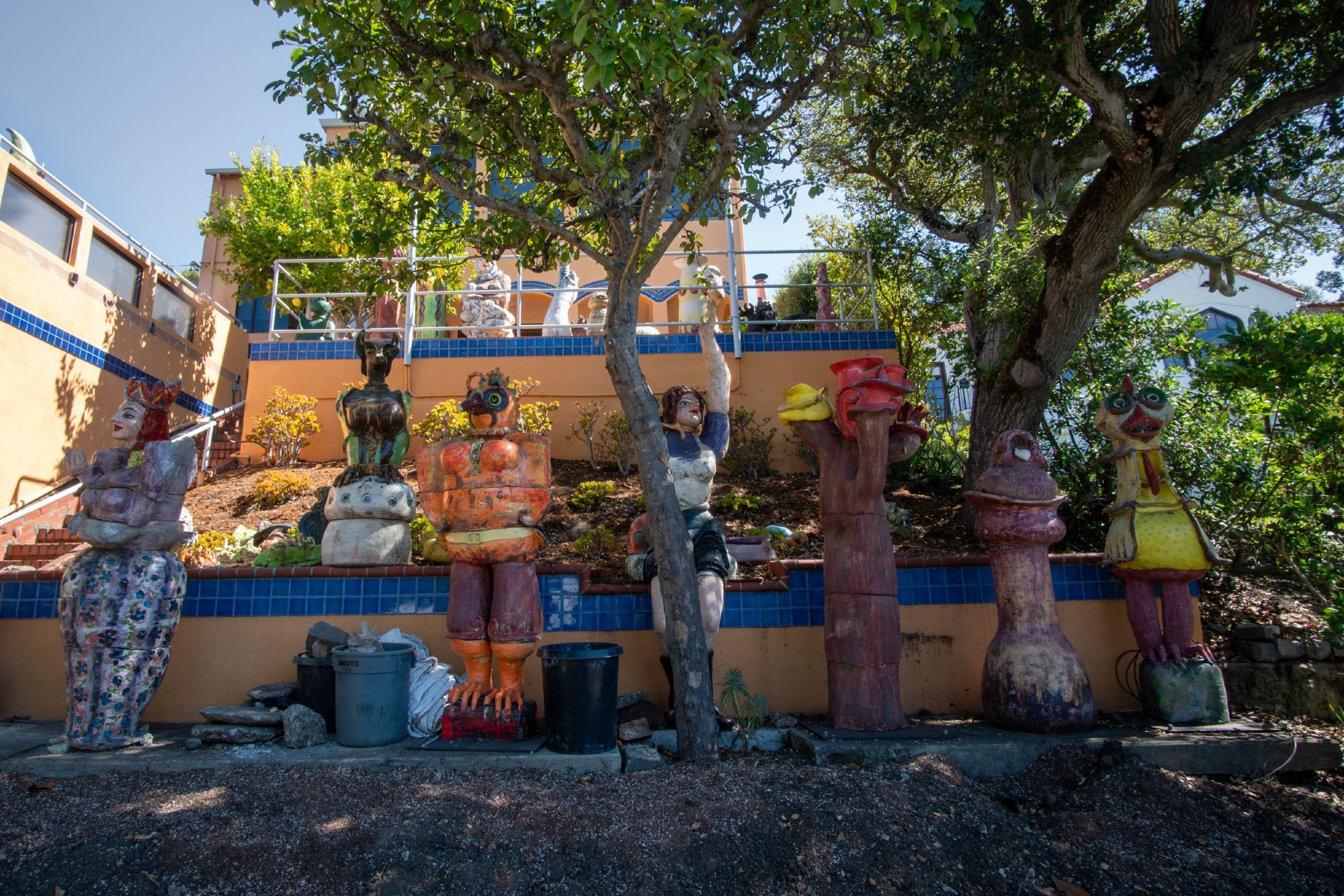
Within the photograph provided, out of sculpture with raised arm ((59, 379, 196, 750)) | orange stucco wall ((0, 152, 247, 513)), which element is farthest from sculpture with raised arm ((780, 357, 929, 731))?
orange stucco wall ((0, 152, 247, 513))

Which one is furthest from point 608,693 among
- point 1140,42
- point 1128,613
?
point 1140,42

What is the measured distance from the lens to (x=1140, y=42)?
663cm

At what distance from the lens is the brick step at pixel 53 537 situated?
713cm

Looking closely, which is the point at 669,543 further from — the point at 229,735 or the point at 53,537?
the point at 53,537

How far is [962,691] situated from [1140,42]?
540cm

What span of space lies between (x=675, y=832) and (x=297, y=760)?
2.08m

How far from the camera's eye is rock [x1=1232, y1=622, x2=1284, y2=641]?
5.27 metres

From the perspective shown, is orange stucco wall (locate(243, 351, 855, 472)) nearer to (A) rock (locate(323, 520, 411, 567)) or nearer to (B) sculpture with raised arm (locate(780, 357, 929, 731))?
(A) rock (locate(323, 520, 411, 567))

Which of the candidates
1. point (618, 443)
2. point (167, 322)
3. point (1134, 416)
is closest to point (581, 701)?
point (1134, 416)

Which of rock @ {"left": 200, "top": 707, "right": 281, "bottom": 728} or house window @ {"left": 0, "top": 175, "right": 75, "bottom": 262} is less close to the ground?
house window @ {"left": 0, "top": 175, "right": 75, "bottom": 262}

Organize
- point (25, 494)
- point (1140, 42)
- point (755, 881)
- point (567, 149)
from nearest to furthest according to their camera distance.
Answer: point (755, 881) < point (567, 149) < point (1140, 42) < point (25, 494)

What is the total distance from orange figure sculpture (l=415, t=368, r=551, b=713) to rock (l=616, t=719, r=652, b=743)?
59cm

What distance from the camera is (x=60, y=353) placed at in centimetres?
859

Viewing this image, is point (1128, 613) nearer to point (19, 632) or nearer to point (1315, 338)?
point (1315, 338)
